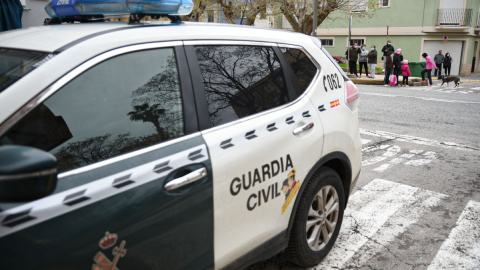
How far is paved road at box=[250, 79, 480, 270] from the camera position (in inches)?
135

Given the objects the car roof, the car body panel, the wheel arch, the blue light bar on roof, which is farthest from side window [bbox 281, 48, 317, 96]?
the car body panel

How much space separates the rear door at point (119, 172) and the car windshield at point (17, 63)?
16 cm

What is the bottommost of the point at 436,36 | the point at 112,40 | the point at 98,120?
the point at 436,36

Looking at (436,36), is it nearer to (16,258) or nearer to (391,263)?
(391,263)

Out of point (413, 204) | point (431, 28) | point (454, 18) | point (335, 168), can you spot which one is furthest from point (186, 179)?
point (454, 18)

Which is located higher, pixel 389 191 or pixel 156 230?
pixel 156 230

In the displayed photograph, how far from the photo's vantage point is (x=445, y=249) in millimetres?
3580

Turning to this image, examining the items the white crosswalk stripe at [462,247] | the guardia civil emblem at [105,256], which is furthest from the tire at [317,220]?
the guardia civil emblem at [105,256]

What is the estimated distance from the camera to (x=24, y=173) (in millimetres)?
1347

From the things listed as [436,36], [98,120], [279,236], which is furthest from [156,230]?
[436,36]

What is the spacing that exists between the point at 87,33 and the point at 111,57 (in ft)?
0.63

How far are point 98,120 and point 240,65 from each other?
103cm

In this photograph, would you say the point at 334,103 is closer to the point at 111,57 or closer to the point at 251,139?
the point at 251,139

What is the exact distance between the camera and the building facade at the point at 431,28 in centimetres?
3130
